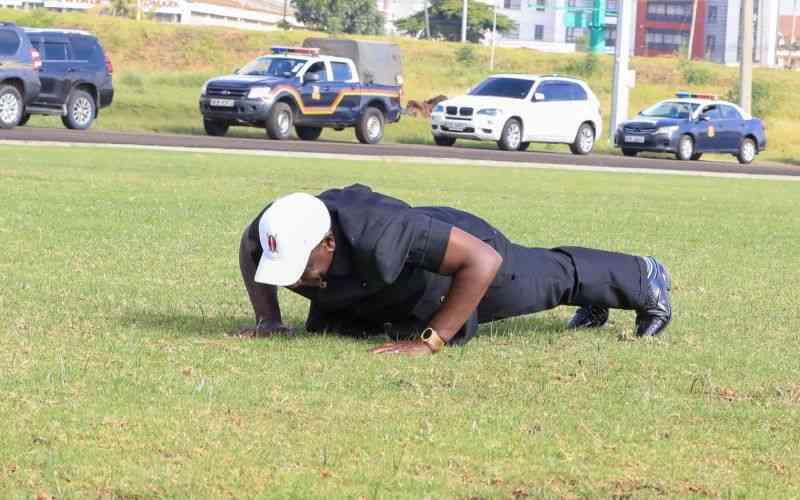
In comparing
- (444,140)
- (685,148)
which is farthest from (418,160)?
(685,148)

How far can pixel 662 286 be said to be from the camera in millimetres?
A: 7785

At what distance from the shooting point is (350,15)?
120m

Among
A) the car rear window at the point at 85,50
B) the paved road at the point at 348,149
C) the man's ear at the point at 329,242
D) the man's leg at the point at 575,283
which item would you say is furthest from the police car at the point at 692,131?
the man's ear at the point at 329,242

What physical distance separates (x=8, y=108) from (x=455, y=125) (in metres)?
10.4

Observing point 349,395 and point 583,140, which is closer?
point 349,395

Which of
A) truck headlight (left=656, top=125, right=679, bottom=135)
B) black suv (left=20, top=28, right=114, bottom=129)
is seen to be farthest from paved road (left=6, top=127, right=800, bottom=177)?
truck headlight (left=656, top=125, right=679, bottom=135)

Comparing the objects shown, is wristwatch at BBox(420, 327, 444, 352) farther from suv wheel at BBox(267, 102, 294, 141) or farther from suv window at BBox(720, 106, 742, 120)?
suv window at BBox(720, 106, 742, 120)

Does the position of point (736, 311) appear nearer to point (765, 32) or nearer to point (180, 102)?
point (180, 102)

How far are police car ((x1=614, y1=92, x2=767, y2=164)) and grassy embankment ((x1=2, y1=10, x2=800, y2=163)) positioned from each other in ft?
23.6

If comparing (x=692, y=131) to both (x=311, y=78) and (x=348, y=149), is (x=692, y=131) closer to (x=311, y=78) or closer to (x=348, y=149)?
(x=311, y=78)

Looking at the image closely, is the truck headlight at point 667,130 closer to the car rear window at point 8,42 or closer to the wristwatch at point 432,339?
the car rear window at point 8,42

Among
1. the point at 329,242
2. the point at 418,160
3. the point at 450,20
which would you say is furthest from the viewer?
the point at 450,20

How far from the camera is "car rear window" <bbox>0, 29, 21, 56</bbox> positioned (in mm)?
A: 28000

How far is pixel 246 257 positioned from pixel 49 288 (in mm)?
2221
